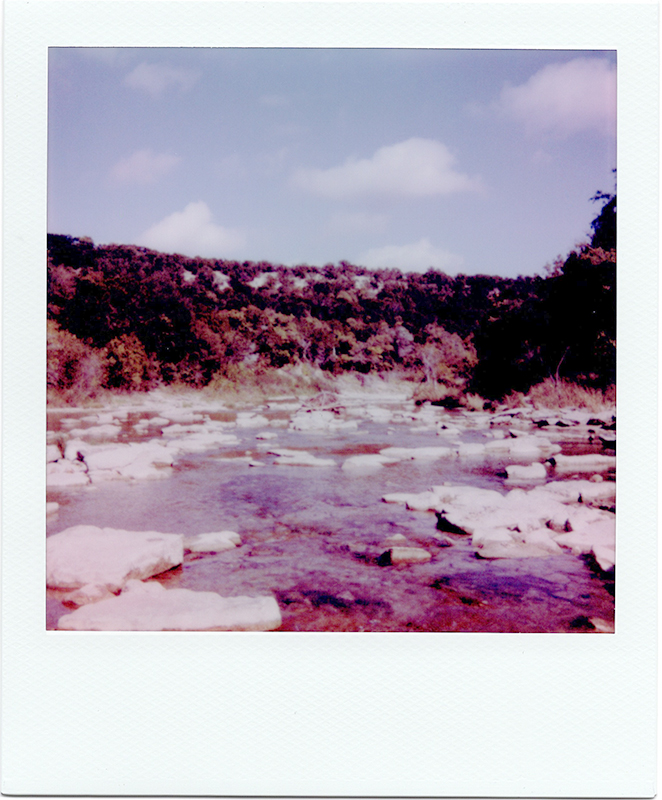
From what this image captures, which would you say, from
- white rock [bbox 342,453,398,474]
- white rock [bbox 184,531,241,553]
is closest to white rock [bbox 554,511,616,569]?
white rock [bbox 342,453,398,474]

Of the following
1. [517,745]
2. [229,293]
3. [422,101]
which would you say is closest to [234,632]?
[517,745]

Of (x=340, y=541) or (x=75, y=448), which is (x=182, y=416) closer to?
(x=75, y=448)

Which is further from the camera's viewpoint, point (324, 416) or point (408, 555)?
point (324, 416)

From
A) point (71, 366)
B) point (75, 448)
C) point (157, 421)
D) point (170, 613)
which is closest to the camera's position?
point (170, 613)

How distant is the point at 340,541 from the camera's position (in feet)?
6.04

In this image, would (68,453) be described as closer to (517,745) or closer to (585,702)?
(517,745)

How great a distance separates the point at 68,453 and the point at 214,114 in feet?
4.95

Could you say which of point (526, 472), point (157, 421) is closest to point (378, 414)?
point (526, 472)

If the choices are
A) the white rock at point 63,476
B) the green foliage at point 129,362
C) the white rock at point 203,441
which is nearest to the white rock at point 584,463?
the white rock at point 203,441

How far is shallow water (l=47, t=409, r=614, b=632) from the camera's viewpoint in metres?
1.68

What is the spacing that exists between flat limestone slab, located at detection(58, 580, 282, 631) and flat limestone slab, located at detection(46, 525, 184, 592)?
0.21 ft

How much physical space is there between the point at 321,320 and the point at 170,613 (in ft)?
4.47

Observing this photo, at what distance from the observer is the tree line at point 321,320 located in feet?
6.03

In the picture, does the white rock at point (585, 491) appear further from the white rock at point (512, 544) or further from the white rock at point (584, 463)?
the white rock at point (512, 544)
